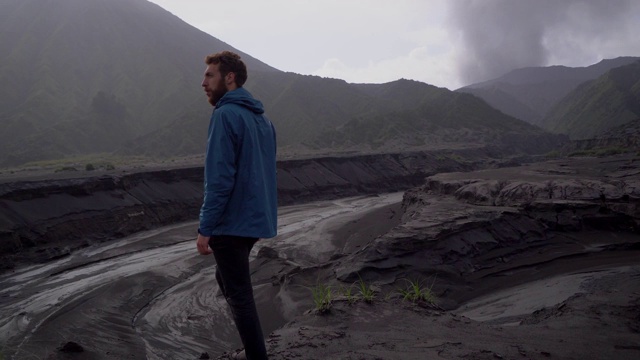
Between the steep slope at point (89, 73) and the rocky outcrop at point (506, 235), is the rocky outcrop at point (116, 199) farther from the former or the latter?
the steep slope at point (89, 73)

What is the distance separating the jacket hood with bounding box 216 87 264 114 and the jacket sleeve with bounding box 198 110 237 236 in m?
0.15

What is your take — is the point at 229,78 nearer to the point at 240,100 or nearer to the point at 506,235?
the point at 240,100

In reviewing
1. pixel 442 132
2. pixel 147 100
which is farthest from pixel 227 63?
pixel 147 100

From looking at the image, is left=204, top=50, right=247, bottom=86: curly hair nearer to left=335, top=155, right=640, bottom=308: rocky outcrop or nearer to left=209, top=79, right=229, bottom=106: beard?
left=209, top=79, right=229, bottom=106: beard

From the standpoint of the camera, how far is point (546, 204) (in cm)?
1202

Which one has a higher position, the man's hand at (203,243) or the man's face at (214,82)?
the man's face at (214,82)

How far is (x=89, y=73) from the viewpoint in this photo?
79375 mm

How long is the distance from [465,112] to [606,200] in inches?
2210

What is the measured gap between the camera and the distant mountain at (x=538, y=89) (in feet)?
438

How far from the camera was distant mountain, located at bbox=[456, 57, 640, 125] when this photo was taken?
134m

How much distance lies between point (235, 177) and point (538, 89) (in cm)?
16964

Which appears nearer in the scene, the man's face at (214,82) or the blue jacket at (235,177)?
the blue jacket at (235,177)

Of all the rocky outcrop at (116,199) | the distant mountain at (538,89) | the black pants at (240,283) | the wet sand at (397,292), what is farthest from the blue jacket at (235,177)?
the distant mountain at (538,89)

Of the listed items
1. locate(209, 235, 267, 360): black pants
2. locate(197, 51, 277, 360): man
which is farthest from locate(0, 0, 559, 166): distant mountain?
locate(209, 235, 267, 360): black pants
